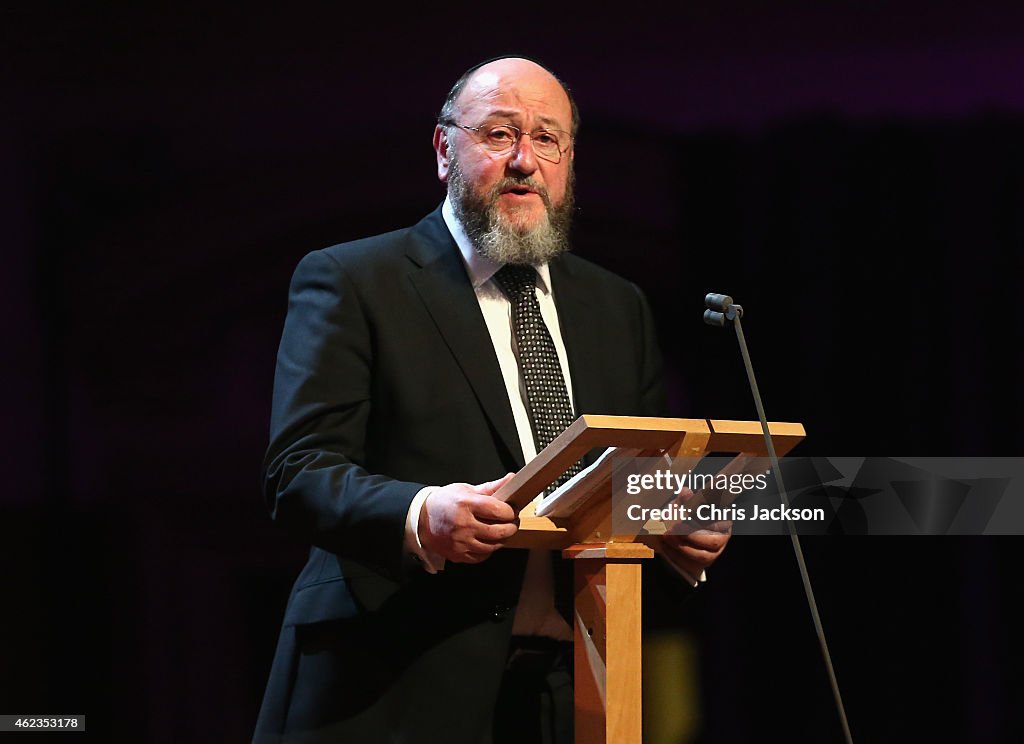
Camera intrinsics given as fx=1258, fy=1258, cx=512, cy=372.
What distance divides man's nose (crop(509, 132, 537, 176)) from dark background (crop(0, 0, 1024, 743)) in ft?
3.50

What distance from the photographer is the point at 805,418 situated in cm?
351

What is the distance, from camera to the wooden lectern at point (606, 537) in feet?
5.25

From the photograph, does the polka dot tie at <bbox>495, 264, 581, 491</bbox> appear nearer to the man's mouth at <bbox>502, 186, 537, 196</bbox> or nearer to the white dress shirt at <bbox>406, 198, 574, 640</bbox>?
the white dress shirt at <bbox>406, 198, 574, 640</bbox>

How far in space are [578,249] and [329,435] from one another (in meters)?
1.63

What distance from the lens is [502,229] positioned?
2369 mm

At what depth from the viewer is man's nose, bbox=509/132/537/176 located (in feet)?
7.90

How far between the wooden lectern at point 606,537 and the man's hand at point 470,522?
0.03 meters

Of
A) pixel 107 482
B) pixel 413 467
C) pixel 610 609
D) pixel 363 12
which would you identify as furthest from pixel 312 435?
pixel 363 12

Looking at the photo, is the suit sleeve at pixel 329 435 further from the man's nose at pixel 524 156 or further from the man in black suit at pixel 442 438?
the man's nose at pixel 524 156

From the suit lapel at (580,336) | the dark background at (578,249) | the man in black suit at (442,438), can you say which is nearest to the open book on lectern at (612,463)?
the man in black suit at (442,438)

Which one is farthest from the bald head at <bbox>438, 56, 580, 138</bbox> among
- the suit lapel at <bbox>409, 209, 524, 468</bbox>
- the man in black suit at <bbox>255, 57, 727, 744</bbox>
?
the suit lapel at <bbox>409, 209, 524, 468</bbox>

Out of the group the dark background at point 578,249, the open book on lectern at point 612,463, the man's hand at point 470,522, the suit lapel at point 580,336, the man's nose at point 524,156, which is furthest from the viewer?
the dark background at point 578,249

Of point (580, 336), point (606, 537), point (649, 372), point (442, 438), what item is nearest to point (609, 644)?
point (606, 537)

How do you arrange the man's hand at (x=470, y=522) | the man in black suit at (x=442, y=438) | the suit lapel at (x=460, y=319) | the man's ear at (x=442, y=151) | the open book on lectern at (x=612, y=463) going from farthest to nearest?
the man's ear at (x=442, y=151)
the suit lapel at (x=460, y=319)
the man in black suit at (x=442, y=438)
the man's hand at (x=470, y=522)
the open book on lectern at (x=612, y=463)
